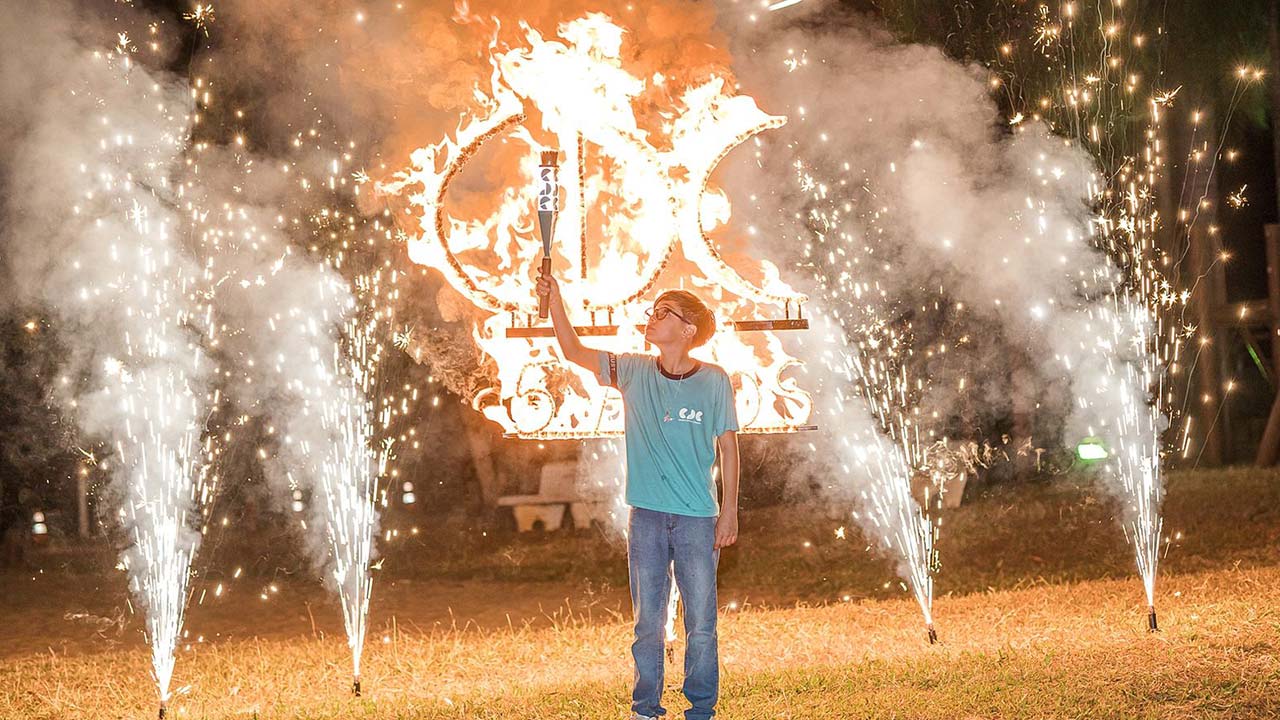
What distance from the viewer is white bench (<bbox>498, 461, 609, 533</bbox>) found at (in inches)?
652

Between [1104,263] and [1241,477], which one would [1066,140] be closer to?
[1104,263]

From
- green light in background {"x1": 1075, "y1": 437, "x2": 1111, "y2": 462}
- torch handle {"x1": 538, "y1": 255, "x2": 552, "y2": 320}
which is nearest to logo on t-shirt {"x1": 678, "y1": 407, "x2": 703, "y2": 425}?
torch handle {"x1": 538, "y1": 255, "x2": 552, "y2": 320}

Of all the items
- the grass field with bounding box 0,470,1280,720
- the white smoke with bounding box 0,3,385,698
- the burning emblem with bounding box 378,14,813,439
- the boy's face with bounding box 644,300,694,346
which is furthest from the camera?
the white smoke with bounding box 0,3,385,698

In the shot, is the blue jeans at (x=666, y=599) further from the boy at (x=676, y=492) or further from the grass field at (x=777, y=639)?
the grass field at (x=777, y=639)

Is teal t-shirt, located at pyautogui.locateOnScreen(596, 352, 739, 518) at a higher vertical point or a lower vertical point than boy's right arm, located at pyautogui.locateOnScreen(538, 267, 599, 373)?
lower

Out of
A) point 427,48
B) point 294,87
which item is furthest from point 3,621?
point 427,48

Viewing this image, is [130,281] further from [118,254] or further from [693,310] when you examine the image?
[693,310]

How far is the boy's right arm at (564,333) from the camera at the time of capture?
5.27 meters

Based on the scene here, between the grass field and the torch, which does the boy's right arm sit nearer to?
the torch

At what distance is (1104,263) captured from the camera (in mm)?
15430

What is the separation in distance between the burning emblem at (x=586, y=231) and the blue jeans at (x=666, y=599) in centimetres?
217

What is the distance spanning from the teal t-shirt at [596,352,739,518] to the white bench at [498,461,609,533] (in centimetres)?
1134

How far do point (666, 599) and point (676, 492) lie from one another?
44 cm

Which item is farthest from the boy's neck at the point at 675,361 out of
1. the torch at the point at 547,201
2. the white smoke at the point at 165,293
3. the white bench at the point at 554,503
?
the white bench at the point at 554,503
